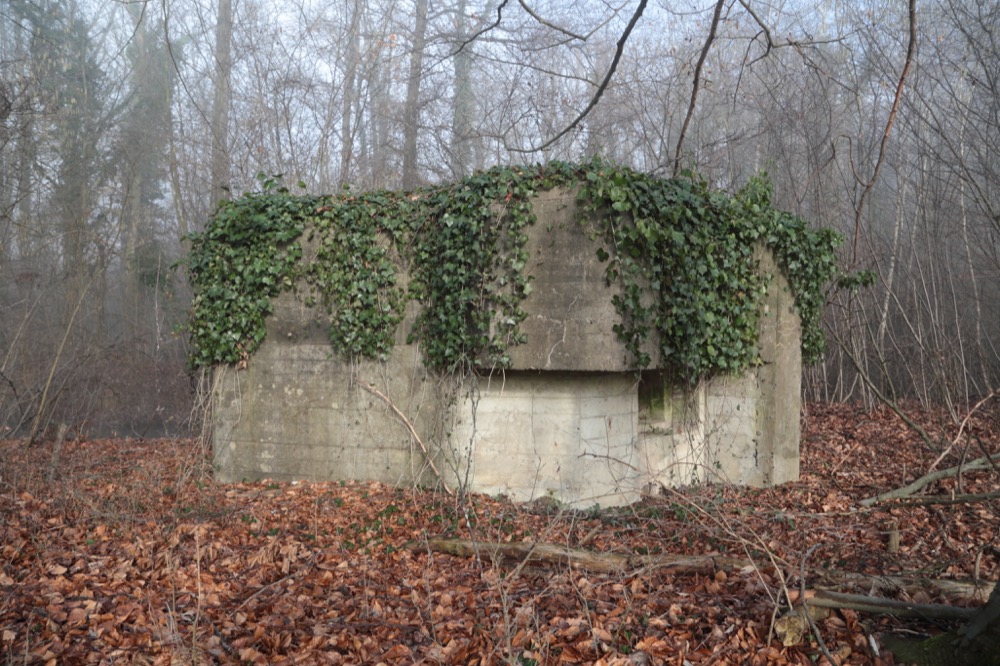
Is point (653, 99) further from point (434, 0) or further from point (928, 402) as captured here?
point (928, 402)

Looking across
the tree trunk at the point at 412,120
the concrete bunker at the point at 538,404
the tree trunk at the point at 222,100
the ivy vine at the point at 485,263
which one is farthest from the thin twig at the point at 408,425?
the tree trunk at the point at 222,100

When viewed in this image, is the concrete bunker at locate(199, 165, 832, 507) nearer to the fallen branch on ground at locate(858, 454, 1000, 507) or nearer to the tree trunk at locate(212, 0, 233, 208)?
the fallen branch on ground at locate(858, 454, 1000, 507)

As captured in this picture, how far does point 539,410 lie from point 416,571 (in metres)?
2.51

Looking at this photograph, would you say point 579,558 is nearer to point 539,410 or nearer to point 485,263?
point 539,410

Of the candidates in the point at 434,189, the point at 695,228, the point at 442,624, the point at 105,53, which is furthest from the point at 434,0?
the point at 442,624

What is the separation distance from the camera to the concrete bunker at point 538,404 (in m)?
7.58

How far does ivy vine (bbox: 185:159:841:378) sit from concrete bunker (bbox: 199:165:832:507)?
0.14 meters

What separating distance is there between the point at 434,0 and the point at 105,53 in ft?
27.8

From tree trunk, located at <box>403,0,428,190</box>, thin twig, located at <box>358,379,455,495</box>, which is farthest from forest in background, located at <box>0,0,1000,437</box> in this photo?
thin twig, located at <box>358,379,455,495</box>

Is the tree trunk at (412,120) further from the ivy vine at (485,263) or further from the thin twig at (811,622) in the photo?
the thin twig at (811,622)

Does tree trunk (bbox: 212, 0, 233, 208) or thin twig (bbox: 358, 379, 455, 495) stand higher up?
tree trunk (bbox: 212, 0, 233, 208)

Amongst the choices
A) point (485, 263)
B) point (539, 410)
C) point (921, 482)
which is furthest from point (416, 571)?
point (921, 482)

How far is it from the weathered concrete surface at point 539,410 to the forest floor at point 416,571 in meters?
0.35

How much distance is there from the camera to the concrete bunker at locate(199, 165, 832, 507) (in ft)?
24.9
